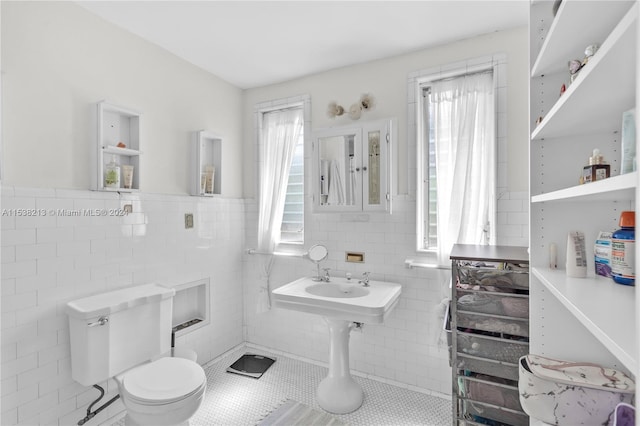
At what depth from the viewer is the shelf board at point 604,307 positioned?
56 centimetres

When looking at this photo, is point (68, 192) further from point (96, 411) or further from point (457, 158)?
point (457, 158)

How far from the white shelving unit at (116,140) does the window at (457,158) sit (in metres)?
2.02

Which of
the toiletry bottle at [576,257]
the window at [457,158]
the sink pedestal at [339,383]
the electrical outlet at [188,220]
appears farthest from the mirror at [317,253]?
the toiletry bottle at [576,257]

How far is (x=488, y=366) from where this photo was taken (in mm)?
1578

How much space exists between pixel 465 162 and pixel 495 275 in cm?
93

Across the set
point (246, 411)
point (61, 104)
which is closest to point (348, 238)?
point (246, 411)

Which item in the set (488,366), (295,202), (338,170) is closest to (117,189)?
(295,202)

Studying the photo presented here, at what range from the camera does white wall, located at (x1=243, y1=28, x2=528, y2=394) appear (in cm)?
212

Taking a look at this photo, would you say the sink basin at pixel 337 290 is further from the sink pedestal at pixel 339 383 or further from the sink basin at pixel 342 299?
the sink pedestal at pixel 339 383

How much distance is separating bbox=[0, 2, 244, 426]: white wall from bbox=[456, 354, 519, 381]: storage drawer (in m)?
2.08

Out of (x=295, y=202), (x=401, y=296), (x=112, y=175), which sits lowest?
(x=401, y=296)

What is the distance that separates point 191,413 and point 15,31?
7.21ft

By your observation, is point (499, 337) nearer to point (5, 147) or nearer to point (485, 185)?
point (485, 185)

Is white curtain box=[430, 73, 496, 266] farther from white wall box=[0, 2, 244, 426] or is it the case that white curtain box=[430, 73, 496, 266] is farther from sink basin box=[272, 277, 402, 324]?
white wall box=[0, 2, 244, 426]
